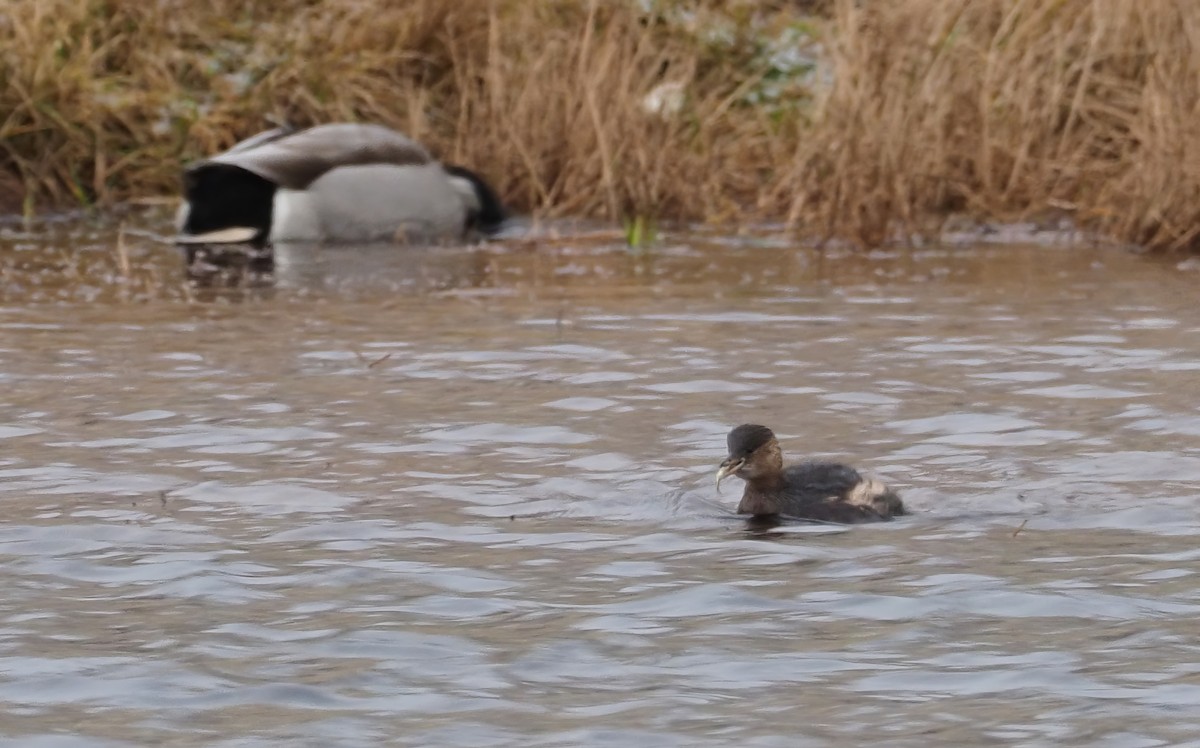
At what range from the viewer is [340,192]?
1455 centimetres

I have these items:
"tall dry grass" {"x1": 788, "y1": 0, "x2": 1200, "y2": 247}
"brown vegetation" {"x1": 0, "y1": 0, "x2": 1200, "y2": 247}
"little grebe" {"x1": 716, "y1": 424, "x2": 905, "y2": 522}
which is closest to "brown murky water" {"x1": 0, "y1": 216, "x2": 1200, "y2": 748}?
"little grebe" {"x1": 716, "y1": 424, "x2": 905, "y2": 522}

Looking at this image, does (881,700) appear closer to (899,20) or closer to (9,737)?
(9,737)

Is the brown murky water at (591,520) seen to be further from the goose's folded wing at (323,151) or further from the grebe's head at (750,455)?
the goose's folded wing at (323,151)

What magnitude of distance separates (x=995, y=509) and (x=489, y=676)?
7.16ft

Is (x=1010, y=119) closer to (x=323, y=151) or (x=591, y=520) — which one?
(x=323, y=151)

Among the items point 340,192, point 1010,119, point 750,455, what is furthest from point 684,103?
point 750,455

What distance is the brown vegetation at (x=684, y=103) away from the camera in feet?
42.4

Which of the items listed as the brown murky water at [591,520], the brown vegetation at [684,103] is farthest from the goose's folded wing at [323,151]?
the brown murky water at [591,520]

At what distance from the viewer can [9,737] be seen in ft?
14.8

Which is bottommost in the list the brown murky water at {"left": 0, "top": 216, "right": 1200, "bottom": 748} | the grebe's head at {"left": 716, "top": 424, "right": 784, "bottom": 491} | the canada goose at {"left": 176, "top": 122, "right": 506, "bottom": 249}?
the brown murky water at {"left": 0, "top": 216, "right": 1200, "bottom": 748}

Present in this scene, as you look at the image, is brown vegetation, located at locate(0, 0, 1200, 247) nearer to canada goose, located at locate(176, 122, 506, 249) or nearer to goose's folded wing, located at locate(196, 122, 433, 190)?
canada goose, located at locate(176, 122, 506, 249)

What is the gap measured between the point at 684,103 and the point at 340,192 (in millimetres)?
2217

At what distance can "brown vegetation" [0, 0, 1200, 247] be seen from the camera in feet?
42.4

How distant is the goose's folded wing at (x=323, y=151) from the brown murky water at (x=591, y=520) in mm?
2807
